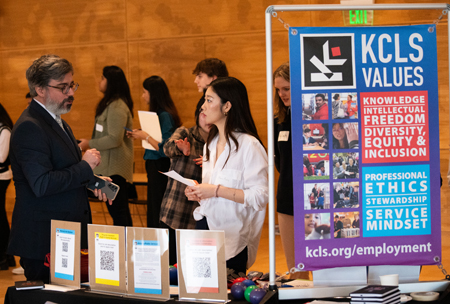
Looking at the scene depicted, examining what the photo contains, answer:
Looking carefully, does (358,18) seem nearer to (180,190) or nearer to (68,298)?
(68,298)

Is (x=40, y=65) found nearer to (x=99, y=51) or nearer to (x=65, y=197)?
(x=65, y=197)

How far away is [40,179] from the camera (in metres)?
2.27

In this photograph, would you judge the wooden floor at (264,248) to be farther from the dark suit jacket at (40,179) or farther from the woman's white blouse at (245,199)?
the dark suit jacket at (40,179)

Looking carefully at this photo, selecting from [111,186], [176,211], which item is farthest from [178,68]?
[111,186]

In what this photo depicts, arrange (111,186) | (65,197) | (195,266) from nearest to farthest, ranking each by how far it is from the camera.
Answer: (195,266), (65,197), (111,186)

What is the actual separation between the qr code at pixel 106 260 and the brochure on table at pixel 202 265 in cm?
30

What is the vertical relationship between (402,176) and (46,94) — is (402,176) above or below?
below

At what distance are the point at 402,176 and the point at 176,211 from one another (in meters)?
1.87

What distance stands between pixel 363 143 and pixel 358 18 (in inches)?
19.7

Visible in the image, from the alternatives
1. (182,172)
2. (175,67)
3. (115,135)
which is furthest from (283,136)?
(175,67)

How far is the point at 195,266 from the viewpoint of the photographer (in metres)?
1.90

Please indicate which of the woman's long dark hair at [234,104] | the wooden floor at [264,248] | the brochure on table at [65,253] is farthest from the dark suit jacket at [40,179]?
the wooden floor at [264,248]

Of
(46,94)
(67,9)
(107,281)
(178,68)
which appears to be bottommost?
(107,281)

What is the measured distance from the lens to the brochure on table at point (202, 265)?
1873mm
